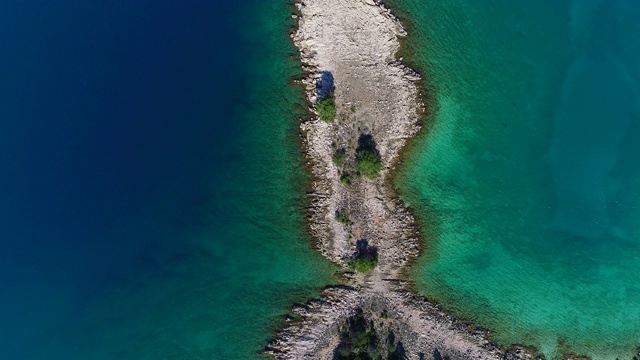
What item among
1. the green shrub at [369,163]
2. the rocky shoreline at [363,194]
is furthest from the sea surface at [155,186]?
the green shrub at [369,163]

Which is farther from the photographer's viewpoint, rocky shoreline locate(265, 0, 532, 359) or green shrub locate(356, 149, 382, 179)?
rocky shoreline locate(265, 0, 532, 359)

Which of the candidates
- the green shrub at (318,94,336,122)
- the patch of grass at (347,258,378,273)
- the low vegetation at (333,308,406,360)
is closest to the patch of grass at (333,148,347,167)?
the green shrub at (318,94,336,122)

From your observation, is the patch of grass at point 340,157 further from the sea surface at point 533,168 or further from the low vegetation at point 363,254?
the low vegetation at point 363,254

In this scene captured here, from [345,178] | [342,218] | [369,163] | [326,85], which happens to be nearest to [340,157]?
[345,178]

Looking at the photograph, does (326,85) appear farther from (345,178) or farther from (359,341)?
(359,341)

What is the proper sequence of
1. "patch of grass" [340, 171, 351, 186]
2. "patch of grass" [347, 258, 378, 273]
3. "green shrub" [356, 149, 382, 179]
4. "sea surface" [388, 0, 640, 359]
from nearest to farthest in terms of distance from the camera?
"green shrub" [356, 149, 382, 179], "patch of grass" [347, 258, 378, 273], "patch of grass" [340, 171, 351, 186], "sea surface" [388, 0, 640, 359]

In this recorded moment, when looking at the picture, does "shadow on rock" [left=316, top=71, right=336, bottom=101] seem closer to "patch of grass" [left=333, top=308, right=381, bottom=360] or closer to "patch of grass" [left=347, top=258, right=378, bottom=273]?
"patch of grass" [left=347, top=258, right=378, bottom=273]

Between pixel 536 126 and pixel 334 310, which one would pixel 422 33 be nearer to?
pixel 536 126
